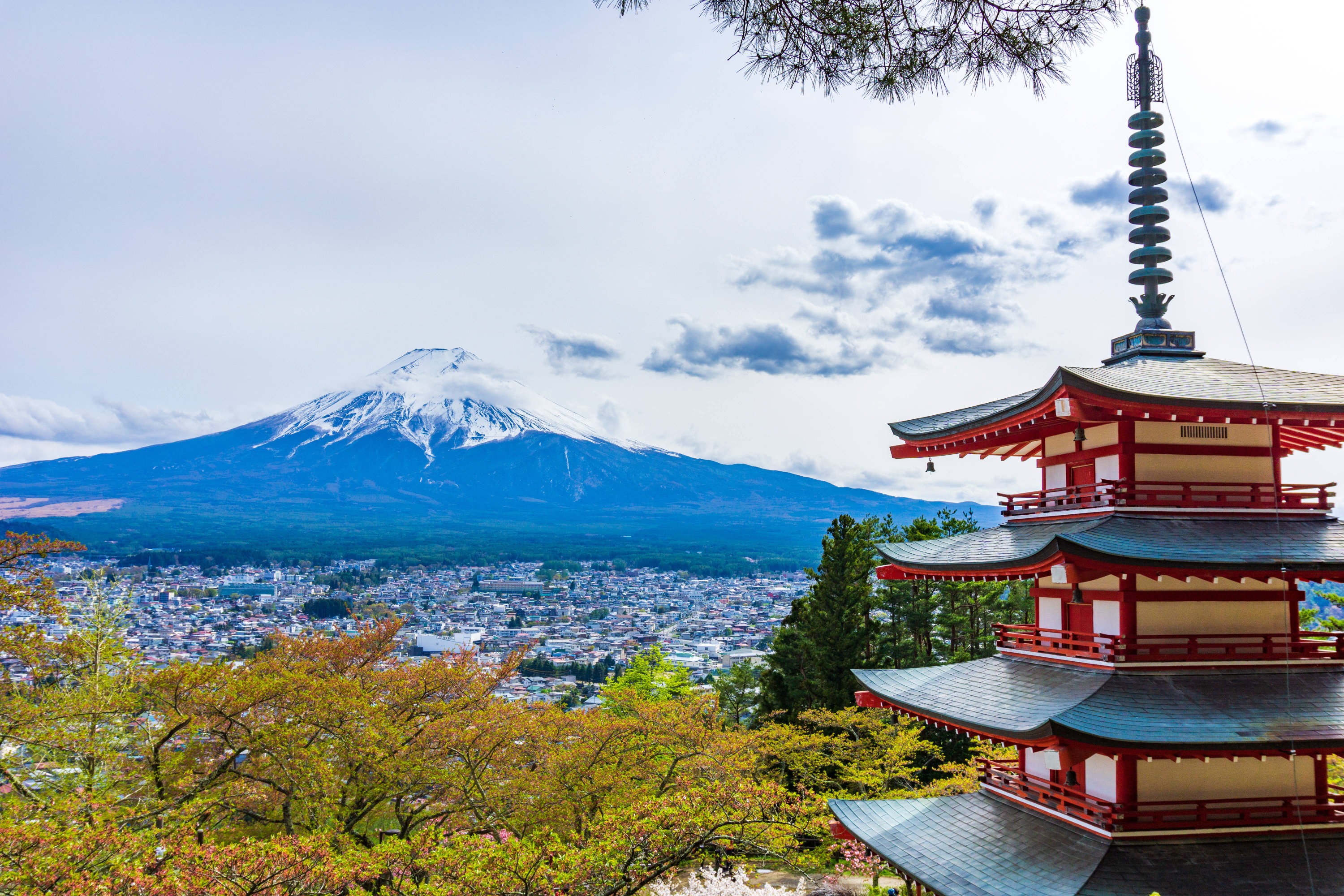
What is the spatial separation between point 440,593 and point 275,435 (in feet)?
284

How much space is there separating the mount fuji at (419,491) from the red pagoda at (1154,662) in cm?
10604

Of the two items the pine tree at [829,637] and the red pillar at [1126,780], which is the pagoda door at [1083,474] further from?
the pine tree at [829,637]

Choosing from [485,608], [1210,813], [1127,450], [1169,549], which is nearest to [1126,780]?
[1210,813]

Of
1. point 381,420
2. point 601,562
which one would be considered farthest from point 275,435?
point 601,562

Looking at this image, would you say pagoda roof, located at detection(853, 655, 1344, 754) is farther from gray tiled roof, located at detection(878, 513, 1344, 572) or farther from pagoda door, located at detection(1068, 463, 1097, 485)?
pagoda door, located at detection(1068, 463, 1097, 485)

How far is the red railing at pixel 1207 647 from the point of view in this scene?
27.5 feet

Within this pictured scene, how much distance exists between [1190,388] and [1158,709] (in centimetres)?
321

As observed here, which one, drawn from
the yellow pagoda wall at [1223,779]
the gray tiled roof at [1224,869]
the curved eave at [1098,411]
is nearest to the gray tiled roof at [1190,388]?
the curved eave at [1098,411]

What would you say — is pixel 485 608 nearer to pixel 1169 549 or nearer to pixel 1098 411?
pixel 1098 411

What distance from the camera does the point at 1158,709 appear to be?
779cm

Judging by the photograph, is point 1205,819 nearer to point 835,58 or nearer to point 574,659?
point 835,58

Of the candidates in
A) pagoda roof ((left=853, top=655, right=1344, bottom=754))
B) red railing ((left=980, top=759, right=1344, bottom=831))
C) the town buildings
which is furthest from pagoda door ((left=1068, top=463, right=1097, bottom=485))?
the town buildings

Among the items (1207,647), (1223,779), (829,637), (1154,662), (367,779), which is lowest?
(367,779)

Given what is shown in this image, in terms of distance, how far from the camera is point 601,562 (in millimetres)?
126562
